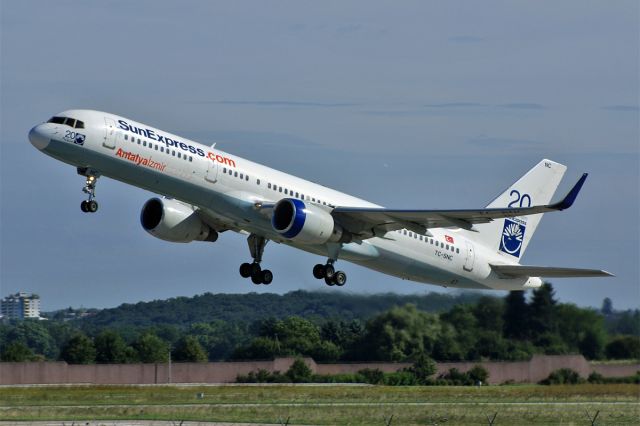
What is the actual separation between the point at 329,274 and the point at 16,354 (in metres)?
31.2

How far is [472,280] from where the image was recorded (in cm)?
5378

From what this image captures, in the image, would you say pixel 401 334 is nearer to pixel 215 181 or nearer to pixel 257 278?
pixel 257 278

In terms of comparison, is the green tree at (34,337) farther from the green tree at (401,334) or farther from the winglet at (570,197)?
the winglet at (570,197)

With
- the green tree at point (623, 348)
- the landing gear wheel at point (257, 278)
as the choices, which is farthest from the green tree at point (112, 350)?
the green tree at point (623, 348)

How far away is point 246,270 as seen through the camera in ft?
170

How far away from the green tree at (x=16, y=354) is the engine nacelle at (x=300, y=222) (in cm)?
3275

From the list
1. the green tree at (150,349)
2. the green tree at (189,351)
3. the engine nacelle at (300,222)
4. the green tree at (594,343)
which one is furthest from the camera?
the green tree at (189,351)

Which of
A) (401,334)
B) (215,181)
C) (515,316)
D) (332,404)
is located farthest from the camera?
(515,316)

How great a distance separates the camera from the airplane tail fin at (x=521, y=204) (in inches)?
2194

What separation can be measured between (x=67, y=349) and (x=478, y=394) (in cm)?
2614

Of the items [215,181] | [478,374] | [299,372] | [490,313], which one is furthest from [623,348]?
[215,181]

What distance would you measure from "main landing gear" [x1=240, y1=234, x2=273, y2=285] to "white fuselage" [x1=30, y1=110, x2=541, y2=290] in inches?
58.5

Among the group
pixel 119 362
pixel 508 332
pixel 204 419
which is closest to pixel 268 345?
pixel 119 362

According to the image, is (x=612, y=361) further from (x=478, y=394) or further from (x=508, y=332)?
(x=478, y=394)
